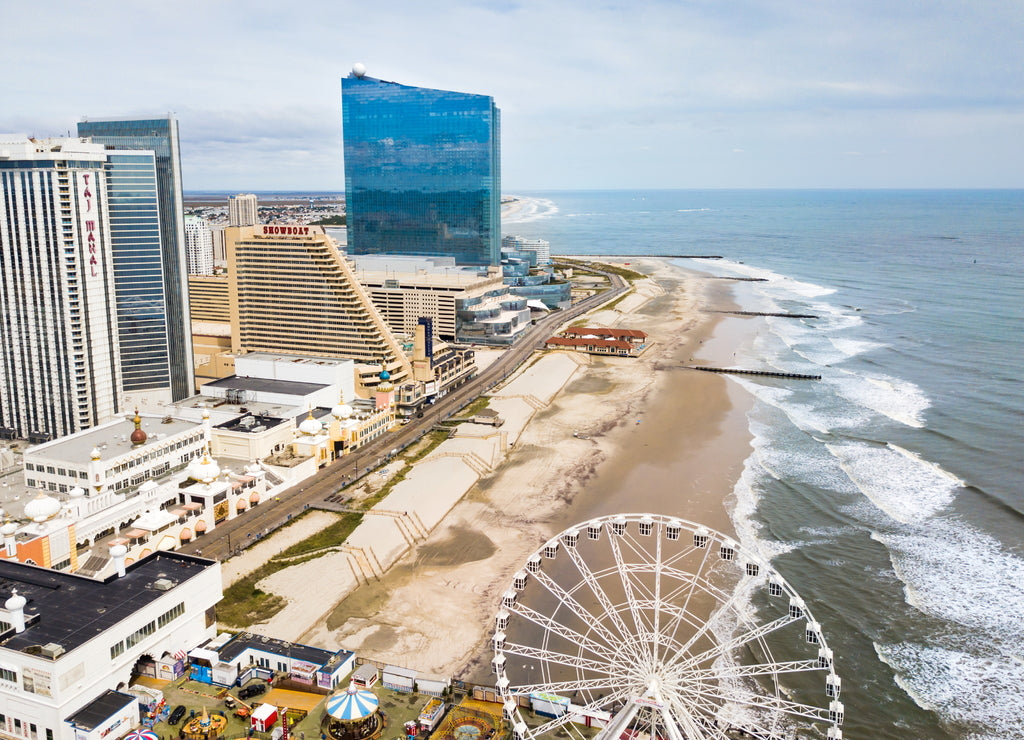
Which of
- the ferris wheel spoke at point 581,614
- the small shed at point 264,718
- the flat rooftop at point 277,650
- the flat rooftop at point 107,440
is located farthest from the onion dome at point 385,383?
the small shed at point 264,718

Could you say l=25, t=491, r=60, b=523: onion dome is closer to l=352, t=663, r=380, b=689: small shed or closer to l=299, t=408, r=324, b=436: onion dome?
l=299, t=408, r=324, b=436: onion dome

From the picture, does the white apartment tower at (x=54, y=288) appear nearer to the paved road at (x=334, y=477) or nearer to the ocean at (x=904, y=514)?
the paved road at (x=334, y=477)

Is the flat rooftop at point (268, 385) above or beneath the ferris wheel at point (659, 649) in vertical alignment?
above

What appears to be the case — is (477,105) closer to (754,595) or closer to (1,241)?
(1,241)

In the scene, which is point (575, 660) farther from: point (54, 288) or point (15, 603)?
point (54, 288)

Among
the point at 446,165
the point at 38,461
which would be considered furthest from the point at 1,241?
the point at 446,165
